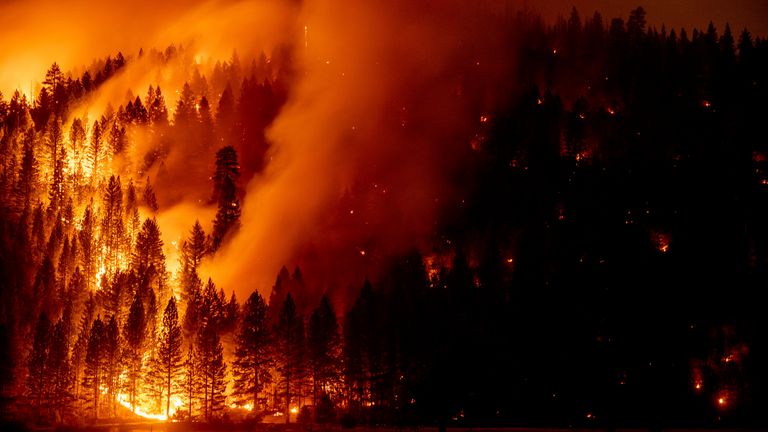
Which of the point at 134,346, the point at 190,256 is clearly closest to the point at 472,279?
the point at 134,346

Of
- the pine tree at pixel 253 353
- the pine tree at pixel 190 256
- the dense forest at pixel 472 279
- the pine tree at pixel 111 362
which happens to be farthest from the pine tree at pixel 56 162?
the pine tree at pixel 253 353

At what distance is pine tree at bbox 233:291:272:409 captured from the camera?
9000 centimetres

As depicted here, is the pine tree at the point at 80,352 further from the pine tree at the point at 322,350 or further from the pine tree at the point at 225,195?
the pine tree at the point at 225,195

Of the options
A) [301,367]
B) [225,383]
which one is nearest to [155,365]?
[225,383]

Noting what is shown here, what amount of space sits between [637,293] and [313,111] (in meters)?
97.2

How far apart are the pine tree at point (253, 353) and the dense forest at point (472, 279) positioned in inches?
14.4

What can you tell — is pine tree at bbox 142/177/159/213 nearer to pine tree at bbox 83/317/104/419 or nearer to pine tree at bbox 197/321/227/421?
pine tree at bbox 83/317/104/419

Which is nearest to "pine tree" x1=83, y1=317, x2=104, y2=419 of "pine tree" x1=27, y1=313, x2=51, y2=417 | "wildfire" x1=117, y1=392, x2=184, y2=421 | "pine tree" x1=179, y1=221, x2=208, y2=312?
"wildfire" x1=117, y1=392, x2=184, y2=421

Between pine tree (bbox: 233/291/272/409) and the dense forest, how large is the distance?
0.37 metres

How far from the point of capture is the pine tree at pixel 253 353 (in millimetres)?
90000

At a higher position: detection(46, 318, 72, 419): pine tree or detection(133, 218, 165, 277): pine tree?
detection(133, 218, 165, 277): pine tree

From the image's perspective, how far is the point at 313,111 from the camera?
176m

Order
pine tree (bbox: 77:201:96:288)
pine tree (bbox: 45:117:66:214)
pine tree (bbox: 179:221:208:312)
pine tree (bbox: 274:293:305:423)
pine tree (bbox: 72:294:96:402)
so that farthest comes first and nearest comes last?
pine tree (bbox: 45:117:66:214) < pine tree (bbox: 77:201:96:288) < pine tree (bbox: 179:221:208:312) < pine tree (bbox: 72:294:96:402) < pine tree (bbox: 274:293:305:423)

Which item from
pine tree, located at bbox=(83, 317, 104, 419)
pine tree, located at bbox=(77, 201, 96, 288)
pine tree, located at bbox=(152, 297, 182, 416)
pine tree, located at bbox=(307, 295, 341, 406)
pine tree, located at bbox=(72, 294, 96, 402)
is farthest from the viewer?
pine tree, located at bbox=(77, 201, 96, 288)
